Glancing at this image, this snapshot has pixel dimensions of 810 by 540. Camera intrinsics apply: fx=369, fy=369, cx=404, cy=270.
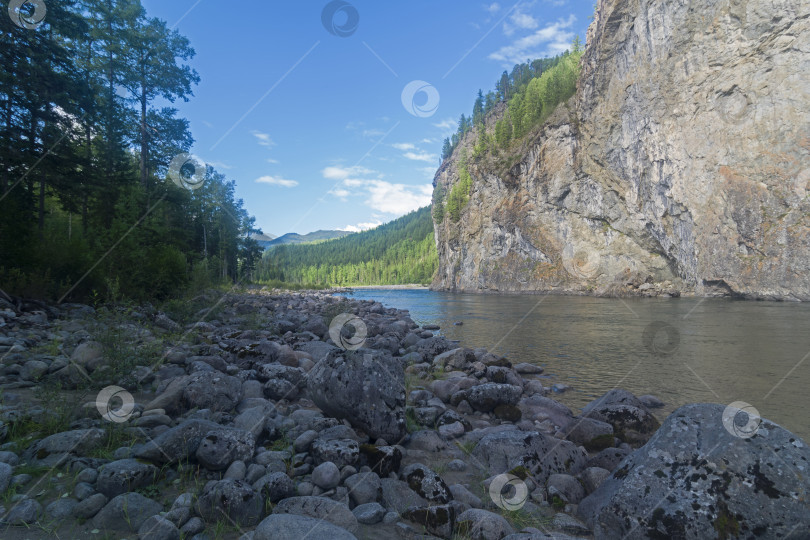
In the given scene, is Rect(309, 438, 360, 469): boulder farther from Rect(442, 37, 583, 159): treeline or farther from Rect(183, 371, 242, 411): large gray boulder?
Rect(442, 37, 583, 159): treeline

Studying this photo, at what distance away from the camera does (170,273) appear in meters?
17.0

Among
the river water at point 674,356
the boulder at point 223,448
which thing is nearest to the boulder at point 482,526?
the boulder at point 223,448

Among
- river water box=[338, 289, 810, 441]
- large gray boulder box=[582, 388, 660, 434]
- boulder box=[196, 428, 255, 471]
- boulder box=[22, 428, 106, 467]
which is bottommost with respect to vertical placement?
river water box=[338, 289, 810, 441]

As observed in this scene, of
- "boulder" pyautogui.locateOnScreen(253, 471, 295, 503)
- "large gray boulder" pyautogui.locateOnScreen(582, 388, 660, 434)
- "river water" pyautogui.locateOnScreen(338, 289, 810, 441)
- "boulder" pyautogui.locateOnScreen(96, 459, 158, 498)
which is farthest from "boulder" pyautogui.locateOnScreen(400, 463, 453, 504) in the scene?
"river water" pyautogui.locateOnScreen(338, 289, 810, 441)

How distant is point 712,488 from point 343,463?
141 inches

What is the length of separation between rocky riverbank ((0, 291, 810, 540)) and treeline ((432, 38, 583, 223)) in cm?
7264

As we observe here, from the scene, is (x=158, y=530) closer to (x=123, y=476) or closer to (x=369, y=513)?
(x=123, y=476)

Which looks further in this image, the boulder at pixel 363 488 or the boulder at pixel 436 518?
the boulder at pixel 363 488

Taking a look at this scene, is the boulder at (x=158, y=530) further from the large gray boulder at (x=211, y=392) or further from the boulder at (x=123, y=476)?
the large gray boulder at (x=211, y=392)

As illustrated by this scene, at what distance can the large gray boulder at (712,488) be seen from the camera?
323cm

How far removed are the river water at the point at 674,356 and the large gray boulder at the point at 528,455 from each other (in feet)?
10.6

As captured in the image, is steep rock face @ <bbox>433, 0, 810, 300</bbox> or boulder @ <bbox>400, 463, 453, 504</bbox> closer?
boulder @ <bbox>400, 463, 453, 504</bbox>

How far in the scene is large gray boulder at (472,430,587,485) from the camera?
4.71 metres

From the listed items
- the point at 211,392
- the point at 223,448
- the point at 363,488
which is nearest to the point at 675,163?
the point at 363,488
